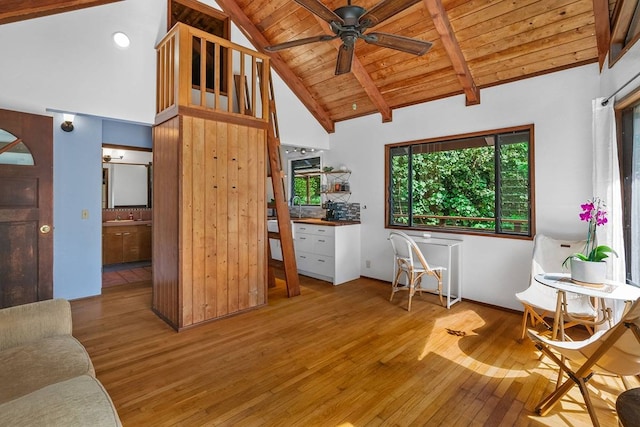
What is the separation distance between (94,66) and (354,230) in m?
3.91

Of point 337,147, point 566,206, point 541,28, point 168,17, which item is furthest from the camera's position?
point 337,147

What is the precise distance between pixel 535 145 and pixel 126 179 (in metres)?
6.70

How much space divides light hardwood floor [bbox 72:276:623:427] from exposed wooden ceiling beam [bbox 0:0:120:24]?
2886mm

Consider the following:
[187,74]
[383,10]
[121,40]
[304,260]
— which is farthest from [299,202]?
[383,10]

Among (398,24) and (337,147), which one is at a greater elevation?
(398,24)

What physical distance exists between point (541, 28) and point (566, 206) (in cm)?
177

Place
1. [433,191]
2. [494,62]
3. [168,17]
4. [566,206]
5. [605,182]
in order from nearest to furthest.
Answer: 1. [605,182]
2. [566,206]
3. [494,62]
4. [168,17]
5. [433,191]

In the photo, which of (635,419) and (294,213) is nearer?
(635,419)

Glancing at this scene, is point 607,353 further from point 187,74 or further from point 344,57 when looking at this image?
point 187,74

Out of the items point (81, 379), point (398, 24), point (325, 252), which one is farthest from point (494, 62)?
point (81, 379)

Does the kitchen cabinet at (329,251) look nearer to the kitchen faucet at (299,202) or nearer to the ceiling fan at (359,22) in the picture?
the kitchen faucet at (299,202)

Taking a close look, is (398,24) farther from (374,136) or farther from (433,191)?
(433,191)

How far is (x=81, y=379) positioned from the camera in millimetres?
1250

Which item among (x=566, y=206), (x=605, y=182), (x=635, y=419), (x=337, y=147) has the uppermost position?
(x=337, y=147)
